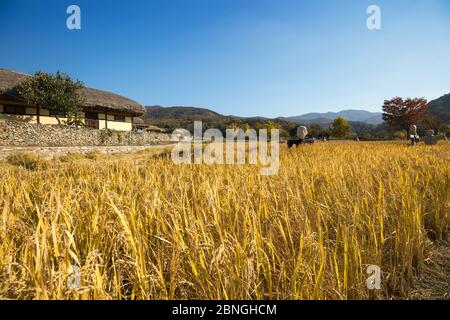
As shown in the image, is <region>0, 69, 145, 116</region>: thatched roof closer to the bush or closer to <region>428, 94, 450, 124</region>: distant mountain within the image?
the bush

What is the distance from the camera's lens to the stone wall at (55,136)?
14688 millimetres

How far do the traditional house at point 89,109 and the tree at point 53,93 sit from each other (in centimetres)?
79

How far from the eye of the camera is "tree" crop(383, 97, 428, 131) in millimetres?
38438

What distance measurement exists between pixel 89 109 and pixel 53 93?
4843 millimetres

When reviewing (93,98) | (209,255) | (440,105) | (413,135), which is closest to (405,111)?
(413,135)

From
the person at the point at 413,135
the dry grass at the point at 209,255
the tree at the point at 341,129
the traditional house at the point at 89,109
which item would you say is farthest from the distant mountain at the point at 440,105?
the dry grass at the point at 209,255

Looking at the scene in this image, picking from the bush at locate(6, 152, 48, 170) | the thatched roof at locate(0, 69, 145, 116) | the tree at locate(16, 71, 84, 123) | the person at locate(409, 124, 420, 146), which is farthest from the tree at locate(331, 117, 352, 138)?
the bush at locate(6, 152, 48, 170)

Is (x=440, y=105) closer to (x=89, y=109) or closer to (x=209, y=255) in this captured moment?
(x=89, y=109)

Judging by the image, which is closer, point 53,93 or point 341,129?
point 53,93

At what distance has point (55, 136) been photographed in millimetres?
16766
